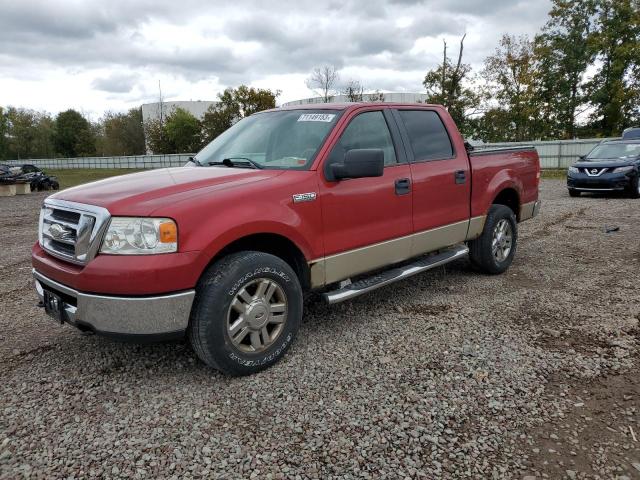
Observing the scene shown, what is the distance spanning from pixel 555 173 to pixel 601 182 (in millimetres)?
11315

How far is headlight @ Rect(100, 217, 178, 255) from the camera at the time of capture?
2934 millimetres

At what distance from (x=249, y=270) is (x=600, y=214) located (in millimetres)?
9678

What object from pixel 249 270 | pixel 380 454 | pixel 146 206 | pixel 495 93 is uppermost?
pixel 495 93

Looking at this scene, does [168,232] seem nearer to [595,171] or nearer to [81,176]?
[595,171]

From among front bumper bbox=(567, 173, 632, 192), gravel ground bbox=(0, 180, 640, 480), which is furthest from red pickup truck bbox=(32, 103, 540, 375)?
front bumper bbox=(567, 173, 632, 192)

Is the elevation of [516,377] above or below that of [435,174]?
below

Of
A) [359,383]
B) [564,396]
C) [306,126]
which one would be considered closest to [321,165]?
[306,126]

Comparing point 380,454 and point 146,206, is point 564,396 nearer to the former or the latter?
point 380,454

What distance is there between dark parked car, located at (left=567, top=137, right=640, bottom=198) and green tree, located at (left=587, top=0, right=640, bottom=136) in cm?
2253

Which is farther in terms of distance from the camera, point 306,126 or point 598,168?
point 598,168

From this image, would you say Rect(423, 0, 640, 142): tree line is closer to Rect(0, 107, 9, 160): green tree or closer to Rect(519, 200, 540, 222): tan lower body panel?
Rect(519, 200, 540, 222): tan lower body panel

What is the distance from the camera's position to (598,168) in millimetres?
13156

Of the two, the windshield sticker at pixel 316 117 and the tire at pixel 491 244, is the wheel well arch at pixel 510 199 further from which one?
the windshield sticker at pixel 316 117

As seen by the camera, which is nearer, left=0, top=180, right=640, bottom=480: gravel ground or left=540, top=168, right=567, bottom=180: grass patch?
left=0, top=180, right=640, bottom=480: gravel ground
